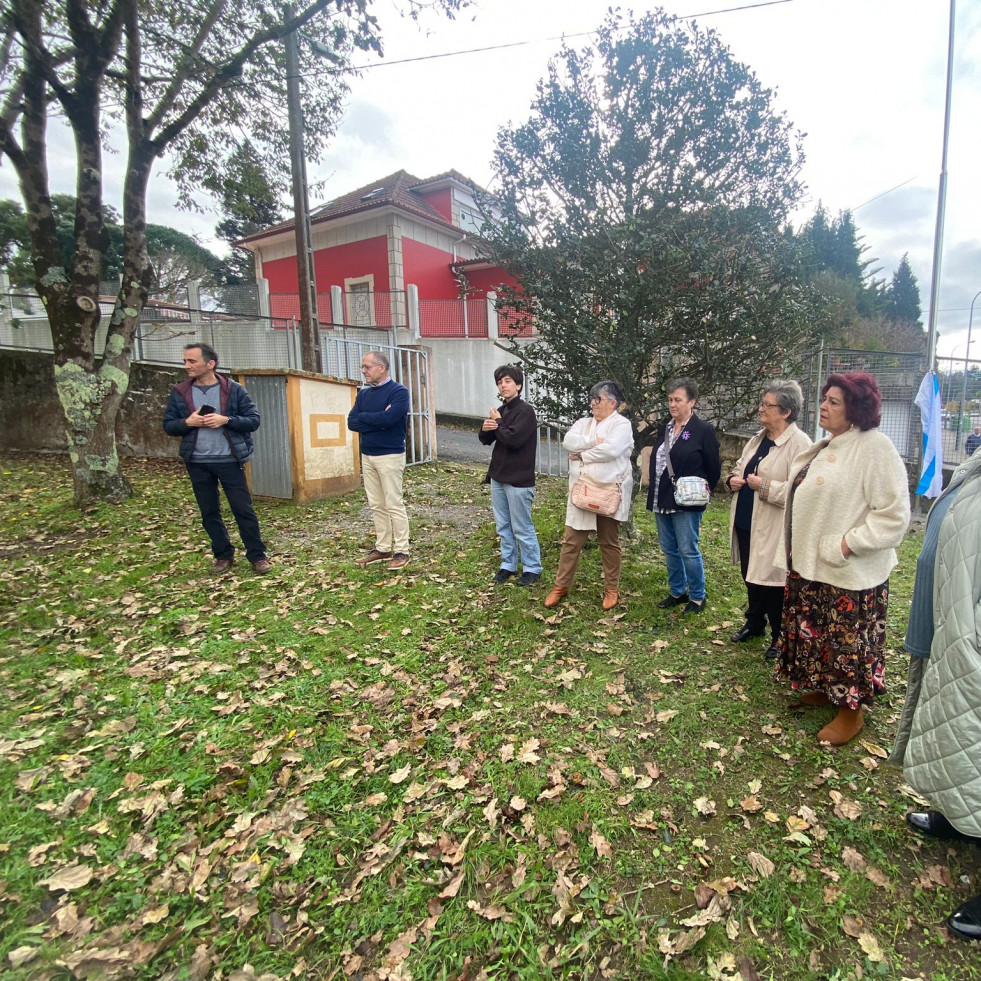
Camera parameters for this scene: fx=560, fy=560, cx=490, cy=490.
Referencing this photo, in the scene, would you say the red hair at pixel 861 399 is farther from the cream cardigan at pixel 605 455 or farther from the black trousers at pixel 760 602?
the cream cardigan at pixel 605 455

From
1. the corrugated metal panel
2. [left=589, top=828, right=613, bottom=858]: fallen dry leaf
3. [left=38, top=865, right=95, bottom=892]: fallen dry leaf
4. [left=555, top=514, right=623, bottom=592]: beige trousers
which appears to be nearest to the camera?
[left=38, top=865, right=95, bottom=892]: fallen dry leaf

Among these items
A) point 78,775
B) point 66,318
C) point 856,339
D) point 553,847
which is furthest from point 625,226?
point 856,339

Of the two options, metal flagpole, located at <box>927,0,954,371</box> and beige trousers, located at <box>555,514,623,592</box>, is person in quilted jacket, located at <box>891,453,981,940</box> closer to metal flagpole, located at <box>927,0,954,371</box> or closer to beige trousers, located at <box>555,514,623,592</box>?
beige trousers, located at <box>555,514,623,592</box>

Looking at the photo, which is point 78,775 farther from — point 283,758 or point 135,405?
point 135,405

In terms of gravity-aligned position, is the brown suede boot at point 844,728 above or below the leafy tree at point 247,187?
below

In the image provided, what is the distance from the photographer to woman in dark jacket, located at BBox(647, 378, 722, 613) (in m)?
4.34

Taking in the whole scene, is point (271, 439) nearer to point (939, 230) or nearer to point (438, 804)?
point (438, 804)

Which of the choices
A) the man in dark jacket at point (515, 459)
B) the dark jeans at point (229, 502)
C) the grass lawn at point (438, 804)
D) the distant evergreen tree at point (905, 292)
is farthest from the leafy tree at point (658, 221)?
the distant evergreen tree at point (905, 292)

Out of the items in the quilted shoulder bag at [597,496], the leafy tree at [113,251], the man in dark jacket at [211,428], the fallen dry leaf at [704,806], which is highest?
the leafy tree at [113,251]

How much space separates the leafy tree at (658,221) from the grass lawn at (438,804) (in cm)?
260

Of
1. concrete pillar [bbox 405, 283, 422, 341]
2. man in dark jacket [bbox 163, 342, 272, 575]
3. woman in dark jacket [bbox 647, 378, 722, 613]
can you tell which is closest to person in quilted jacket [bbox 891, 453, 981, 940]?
woman in dark jacket [bbox 647, 378, 722, 613]

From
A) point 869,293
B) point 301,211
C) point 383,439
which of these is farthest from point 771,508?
point 869,293

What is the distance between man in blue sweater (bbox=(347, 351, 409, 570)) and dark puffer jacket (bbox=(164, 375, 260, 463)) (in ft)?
3.08

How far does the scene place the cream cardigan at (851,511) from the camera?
2.62m
